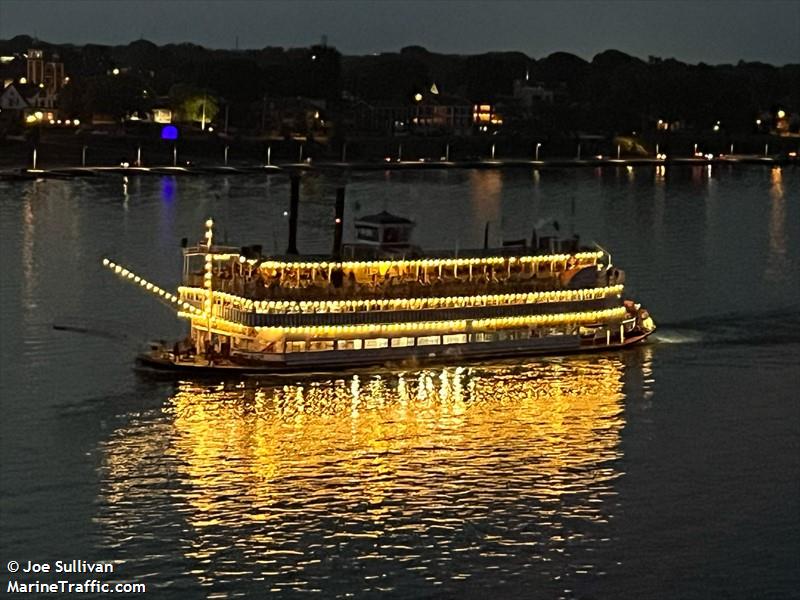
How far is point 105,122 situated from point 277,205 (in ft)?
173

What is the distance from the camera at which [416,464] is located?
35281mm

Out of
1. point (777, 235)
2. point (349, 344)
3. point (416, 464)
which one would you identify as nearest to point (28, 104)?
point (777, 235)

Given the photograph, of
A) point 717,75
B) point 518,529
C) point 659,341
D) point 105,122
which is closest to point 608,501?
point 518,529

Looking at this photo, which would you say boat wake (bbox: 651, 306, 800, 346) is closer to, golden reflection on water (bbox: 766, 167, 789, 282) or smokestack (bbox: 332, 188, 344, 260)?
smokestack (bbox: 332, 188, 344, 260)

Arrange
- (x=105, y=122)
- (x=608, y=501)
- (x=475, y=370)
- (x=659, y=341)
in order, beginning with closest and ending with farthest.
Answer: (x=608, y=501)
(x=475, y=370)
(x=659, y=341)
(x=105, y=122)

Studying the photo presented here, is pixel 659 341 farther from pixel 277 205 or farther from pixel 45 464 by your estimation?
pixel 277 205

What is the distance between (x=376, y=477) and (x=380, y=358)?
896 centimetres

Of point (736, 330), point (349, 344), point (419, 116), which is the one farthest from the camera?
point (419, 116)

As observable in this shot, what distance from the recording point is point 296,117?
147 m

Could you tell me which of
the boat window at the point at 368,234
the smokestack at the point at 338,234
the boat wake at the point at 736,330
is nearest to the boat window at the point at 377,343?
the smokestack at the point at 338,234

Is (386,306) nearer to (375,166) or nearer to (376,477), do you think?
(376,477)

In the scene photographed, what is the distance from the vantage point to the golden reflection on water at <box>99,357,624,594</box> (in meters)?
30.1

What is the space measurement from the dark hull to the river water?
0.44m

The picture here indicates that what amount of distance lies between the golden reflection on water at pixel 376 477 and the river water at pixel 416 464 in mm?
64
